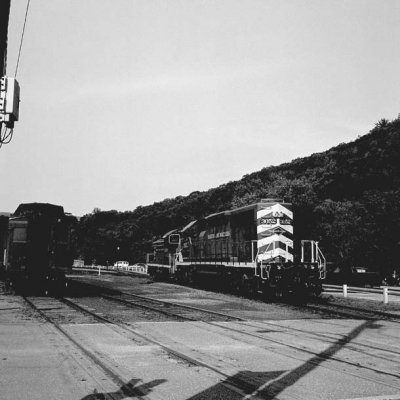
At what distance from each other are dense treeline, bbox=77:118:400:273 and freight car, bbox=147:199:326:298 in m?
0.94

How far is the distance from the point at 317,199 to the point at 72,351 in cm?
4539

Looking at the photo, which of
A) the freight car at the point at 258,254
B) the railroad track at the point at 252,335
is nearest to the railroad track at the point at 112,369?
the railroad track at the point at 252,335

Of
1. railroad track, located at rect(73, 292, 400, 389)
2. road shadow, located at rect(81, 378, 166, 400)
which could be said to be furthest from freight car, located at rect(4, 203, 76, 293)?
road shadow, located at rect(81, 378, 166, 400)

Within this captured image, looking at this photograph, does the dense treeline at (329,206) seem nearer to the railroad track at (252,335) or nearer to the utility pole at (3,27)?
the railroad track at (252,335)

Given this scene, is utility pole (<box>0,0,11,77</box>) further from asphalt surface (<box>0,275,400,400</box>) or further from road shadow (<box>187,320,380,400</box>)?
road shadow (<box>187,320,380,400</box>)

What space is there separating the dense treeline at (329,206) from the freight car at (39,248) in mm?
1378

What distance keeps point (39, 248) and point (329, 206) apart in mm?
29889

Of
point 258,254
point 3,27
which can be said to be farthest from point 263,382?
point 258,254

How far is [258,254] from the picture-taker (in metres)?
18.5

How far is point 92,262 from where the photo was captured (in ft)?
286

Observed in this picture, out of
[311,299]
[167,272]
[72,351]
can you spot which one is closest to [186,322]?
[72,351]

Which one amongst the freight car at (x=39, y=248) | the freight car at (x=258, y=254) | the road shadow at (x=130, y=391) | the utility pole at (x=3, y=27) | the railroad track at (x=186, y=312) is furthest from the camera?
the freight car at (x=39, y=248)

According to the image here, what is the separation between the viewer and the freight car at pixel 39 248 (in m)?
19.8

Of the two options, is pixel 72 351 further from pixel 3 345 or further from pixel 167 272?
pixel 167 272
